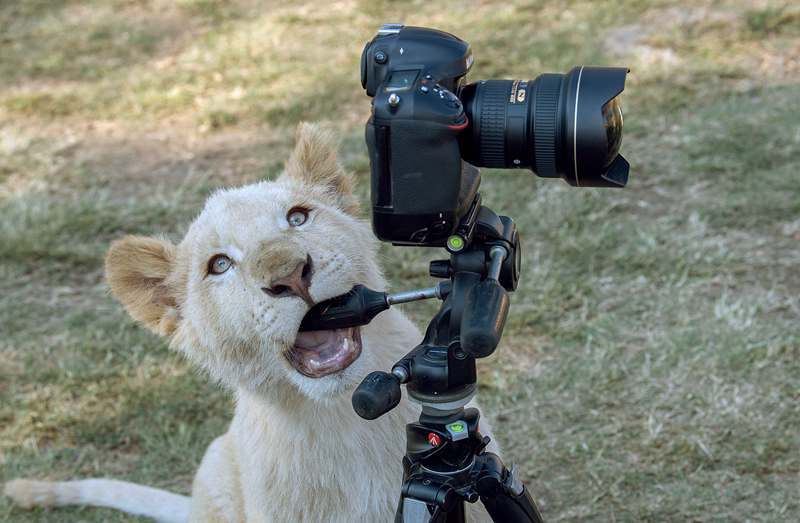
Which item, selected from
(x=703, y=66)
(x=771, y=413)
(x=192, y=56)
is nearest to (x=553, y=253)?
(x=771, y=413)

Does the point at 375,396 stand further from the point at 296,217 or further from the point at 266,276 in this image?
the point at 296,217

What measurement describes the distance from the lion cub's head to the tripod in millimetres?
136

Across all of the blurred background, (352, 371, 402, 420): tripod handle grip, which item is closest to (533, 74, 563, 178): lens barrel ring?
(352, 371, 402, 420): tripod handle grip

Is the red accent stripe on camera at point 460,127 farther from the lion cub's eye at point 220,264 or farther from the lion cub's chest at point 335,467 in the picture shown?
the lion cub's chest at point 335,467

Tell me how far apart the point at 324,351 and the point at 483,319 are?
730 millimetres

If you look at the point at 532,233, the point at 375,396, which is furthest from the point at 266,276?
the point at 532,233

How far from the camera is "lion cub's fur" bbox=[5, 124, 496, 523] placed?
2.01 metres

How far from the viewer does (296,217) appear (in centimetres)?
225

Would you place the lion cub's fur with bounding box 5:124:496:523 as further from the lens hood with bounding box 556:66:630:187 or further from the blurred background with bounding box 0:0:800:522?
the blurred background with bounding box 0:0:800:522

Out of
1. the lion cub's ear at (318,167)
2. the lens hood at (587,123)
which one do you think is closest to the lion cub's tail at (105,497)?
the lion cub's ear at (318,167)

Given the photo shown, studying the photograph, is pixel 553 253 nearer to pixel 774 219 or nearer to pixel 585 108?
pixel 774 219

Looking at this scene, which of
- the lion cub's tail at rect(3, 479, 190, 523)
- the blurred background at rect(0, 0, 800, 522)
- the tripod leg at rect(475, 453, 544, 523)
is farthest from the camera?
the blurred background at rect(0, 0, 800, 522)

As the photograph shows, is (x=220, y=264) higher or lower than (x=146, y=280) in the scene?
higher

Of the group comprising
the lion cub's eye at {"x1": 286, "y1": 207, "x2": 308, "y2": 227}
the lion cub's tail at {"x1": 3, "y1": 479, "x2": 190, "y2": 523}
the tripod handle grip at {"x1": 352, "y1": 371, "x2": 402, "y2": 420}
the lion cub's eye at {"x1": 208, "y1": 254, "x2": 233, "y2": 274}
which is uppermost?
the lion cub's eye at {"x1": 286, "y1": 207, "x2": 308, "y2": 227}
